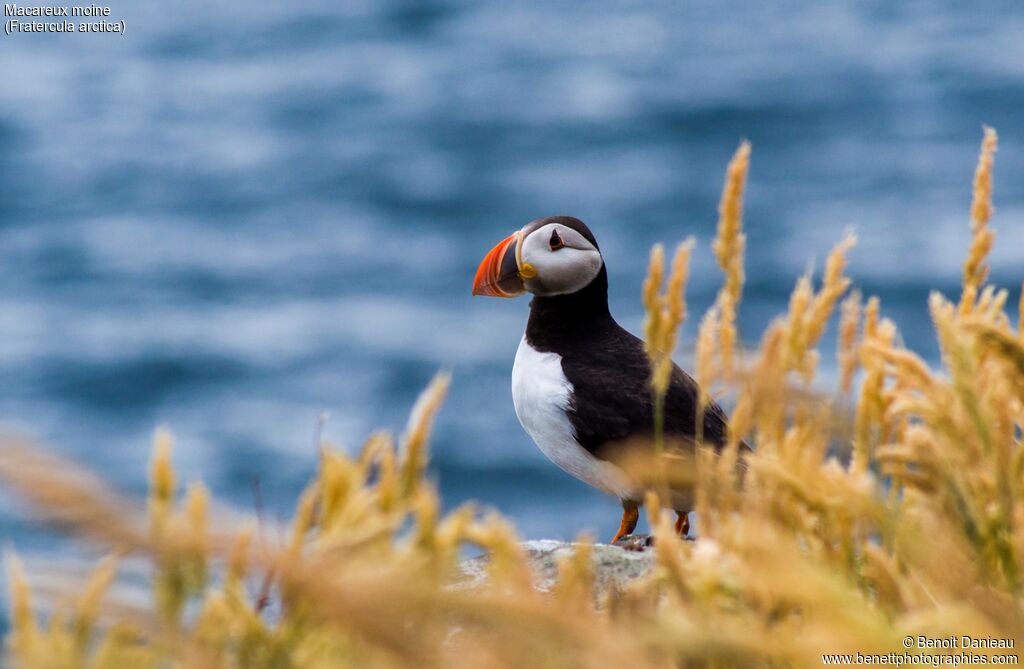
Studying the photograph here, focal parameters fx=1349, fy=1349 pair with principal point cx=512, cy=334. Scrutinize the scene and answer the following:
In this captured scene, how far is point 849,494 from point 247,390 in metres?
19.2

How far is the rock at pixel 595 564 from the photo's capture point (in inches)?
144

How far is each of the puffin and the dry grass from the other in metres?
2.88

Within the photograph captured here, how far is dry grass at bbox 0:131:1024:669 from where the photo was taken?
1.58 m

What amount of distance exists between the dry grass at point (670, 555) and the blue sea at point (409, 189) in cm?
1236

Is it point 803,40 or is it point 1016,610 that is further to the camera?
point 803,40

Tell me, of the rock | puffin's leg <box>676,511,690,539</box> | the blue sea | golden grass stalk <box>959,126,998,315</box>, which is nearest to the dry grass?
golden grass stalk <box>959,126,998,315</box>

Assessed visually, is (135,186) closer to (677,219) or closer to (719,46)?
(677,219)

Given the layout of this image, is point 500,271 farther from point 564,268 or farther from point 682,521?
point 682,521

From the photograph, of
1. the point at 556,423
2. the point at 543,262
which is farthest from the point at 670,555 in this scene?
the point at 543,262

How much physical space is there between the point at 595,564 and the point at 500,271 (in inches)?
91.0

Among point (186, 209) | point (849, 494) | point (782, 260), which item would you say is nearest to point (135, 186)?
point (186, 209)

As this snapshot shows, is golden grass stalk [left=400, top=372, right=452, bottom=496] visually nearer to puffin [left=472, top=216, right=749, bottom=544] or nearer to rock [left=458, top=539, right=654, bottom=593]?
rock [left=458, top=539, right=654, bottom=593]

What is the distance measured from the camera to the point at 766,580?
184 centimetres

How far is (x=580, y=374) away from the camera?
590 centimetres
